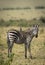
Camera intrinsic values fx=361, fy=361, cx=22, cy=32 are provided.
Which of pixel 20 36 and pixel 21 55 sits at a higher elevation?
pixel 20 36

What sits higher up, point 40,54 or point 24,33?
point 24,33

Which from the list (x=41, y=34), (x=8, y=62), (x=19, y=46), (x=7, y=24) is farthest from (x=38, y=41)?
(x=7, y=24)

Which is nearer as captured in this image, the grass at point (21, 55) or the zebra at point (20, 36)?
the grass at point (21, 55)

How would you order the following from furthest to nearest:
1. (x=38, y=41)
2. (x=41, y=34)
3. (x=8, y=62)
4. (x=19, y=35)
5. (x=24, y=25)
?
1. (x=24, y=25)
2. (x=41, y=34)
3. (x=38, y=41)
4. (x=19, y=35)
5. (x=8, y=62)

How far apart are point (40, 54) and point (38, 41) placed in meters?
3.53

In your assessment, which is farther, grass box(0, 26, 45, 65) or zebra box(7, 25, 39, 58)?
zebra box(7, 25, 39, 58)

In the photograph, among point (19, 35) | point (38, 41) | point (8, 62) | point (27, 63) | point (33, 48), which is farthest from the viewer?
point (38, 41)

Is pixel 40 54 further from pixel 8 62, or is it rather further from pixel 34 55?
pixel 8 62

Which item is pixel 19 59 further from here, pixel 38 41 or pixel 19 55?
pixel 38 41

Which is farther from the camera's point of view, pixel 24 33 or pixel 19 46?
pixel 19 46

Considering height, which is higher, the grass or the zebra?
the zebra

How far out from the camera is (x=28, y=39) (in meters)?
13.9

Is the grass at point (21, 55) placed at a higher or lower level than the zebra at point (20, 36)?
lower

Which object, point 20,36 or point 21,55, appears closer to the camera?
point 20,36
